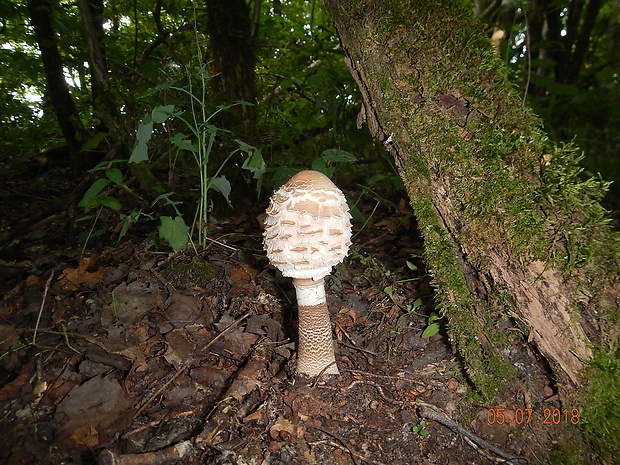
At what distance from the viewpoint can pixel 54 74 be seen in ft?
16.5

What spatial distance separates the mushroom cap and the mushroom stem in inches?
11.6

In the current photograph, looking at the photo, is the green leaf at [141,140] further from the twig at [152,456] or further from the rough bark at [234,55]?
the twig at [152,456]

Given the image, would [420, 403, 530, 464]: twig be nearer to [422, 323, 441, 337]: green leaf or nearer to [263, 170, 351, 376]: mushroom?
[422, 323, 441, 337]: green leaf

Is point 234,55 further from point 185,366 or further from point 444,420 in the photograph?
point 444,420

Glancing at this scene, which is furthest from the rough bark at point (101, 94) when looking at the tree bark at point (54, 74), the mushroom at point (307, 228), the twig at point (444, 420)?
the twig at point (444, 420)

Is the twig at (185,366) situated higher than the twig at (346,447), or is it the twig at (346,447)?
the twig at (185,366)

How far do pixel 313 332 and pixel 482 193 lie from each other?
147 cm

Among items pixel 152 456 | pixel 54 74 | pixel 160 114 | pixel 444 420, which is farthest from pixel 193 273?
pixel 54 74

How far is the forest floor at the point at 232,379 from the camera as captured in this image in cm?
216

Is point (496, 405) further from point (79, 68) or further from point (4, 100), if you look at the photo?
point (4, 100)

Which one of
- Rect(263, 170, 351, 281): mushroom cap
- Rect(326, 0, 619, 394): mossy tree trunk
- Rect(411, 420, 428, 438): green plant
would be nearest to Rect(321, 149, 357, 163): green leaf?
Rect(326, 0, 619, 394): mossy tree trunk

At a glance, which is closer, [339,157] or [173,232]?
[173,232]

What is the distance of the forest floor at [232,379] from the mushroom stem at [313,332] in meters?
0.15

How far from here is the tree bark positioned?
4590mm
